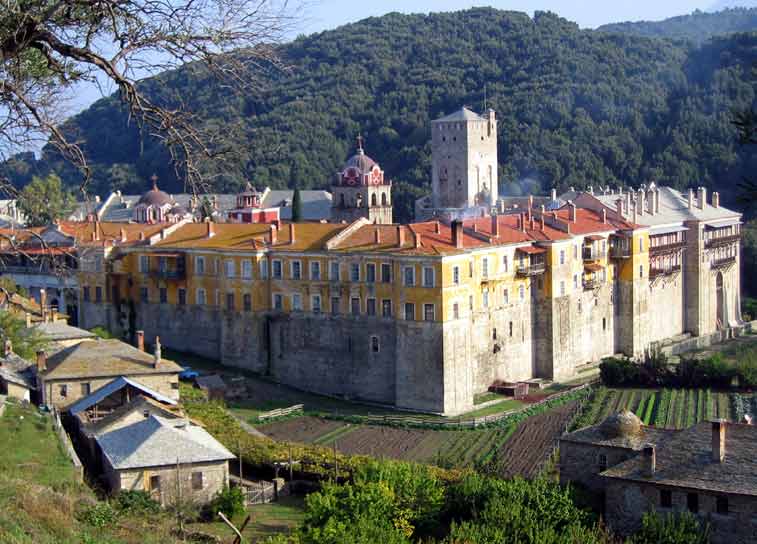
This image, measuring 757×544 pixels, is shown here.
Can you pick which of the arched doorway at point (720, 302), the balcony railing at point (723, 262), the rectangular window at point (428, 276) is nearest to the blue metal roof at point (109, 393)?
the rectangular window at point (428, 276)

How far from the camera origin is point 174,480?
32.9 metres

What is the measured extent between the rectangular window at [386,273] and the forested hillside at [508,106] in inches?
1621

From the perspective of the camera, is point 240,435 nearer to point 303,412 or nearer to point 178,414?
point 178,414

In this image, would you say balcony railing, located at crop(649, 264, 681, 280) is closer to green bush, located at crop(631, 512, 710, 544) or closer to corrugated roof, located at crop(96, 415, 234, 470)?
corrugated roof, located at crop(96, 415, 234, 470)

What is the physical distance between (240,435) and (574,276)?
21555mm

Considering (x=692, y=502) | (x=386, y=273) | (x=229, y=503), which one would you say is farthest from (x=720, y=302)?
(x=229, y=503)

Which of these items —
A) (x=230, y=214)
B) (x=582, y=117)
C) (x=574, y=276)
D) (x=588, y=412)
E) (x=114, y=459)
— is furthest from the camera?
(x=582, y=117)

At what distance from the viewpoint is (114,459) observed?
108 feet

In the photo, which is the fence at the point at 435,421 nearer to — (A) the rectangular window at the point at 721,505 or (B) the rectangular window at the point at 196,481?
(B) the rectangular window at the point at 196,481

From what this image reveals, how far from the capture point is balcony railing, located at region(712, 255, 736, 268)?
232 ft

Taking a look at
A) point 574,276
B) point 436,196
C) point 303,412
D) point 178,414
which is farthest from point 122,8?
point 436,196

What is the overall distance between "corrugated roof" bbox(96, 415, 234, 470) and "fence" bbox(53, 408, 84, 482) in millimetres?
865

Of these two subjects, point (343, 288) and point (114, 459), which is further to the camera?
point (343, 288)

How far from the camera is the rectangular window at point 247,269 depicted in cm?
5278
